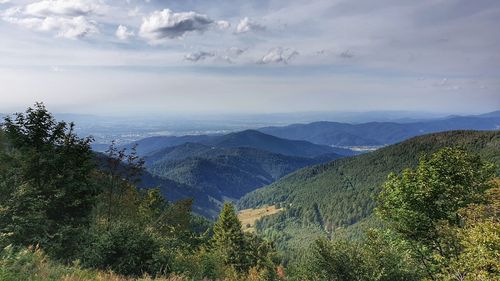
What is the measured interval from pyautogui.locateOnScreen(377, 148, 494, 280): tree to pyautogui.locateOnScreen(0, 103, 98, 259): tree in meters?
22.1

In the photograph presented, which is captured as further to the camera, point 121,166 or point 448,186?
point 121,166

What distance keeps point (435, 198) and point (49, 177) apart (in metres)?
26.2

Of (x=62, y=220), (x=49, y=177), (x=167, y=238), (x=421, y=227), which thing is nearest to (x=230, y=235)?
(x=167, y=238)

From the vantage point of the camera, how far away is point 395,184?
25625 mm

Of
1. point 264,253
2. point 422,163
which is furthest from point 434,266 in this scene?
point 264,253

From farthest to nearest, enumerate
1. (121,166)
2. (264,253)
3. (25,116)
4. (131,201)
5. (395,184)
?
(264,253), (131,201), (121,166), (395,184), (25,116)

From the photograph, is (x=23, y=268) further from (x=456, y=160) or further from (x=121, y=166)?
(x=456, y=160)

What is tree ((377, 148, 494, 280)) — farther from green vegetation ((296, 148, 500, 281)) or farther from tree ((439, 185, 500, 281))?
tree ((439, 185, 500, 281))

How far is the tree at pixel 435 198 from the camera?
2264 cm

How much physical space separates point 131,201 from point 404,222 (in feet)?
93.1

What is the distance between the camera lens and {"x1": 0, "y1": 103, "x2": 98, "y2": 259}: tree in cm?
1888

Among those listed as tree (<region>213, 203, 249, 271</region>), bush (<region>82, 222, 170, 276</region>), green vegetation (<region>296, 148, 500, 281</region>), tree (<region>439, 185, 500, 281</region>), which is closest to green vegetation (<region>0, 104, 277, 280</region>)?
bush (<region>82, 222, 170, 276</region>)

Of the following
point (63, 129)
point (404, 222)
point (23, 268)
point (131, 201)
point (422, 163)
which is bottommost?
point (131, 201)

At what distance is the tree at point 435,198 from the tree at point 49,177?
72.4ft
